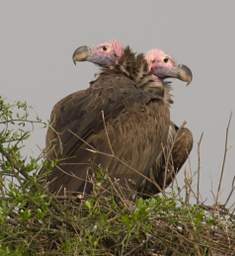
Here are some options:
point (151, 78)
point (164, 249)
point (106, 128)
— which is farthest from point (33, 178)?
point (151, 78)

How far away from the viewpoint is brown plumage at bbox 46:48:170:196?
335 inches

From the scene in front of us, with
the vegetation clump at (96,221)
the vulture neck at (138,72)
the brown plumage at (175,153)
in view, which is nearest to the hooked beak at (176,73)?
the vulture neck at (138,72)

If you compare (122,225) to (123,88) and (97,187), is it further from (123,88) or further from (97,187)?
(123,88)

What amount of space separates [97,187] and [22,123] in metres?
0.61

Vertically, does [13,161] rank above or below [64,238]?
above

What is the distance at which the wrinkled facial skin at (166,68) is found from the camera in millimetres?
10352

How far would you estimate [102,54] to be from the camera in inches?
412

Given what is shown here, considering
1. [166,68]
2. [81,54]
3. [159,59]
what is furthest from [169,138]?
[81,54]

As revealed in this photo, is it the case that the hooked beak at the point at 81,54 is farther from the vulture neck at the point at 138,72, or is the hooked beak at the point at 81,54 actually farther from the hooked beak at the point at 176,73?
the hooked beak at the point at 176,73

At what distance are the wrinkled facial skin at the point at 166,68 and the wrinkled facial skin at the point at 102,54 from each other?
0.98ft

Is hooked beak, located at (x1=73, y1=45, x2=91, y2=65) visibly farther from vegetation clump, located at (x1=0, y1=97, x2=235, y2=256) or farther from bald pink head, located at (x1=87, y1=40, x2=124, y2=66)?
vegetation clump, located at (x1=0, y1=97, x2=235, y2=256)

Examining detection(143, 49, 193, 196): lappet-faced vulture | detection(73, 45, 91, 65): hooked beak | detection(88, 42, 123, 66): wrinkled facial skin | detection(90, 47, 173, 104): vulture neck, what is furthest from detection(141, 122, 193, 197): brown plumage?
detection(73, 45, 91, 65): hooked beak

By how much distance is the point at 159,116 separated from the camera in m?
9.27

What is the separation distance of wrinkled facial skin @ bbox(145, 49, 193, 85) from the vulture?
42 cm
